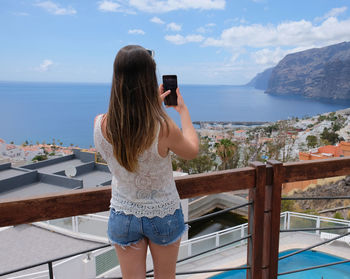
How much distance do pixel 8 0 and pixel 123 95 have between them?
176364 millimetres

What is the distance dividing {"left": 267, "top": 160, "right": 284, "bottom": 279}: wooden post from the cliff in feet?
317

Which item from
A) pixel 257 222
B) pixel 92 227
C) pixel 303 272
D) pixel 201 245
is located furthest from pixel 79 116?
pixel 257 222

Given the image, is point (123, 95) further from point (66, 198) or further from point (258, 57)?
point (258, 57)

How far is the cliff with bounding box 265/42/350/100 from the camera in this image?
290 ft

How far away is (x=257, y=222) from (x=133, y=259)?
65cm

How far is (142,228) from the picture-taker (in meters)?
0.98

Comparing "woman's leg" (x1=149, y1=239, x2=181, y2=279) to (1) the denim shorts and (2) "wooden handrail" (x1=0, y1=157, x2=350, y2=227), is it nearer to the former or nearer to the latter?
(1) the denim shorts


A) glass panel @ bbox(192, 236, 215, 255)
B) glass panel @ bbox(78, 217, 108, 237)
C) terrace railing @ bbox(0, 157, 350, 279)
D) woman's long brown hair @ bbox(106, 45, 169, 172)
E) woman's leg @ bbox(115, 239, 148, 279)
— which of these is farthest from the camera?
glass panel @ bbox(78, 217, 108, 237)

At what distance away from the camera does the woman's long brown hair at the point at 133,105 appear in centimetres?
88

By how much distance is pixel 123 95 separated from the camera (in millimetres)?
881

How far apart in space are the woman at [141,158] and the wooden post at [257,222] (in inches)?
19.8

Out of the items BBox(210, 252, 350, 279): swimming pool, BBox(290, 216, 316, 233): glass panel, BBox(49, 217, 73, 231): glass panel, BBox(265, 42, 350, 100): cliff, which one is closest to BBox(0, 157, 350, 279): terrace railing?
BBox(210, 252, 350, 279): swimming pool

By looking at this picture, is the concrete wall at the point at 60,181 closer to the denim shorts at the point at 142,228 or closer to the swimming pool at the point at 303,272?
the swimming pool at the point at 303,272

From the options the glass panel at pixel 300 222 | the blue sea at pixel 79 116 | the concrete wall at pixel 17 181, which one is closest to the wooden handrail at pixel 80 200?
the glass panel at pixel 300 222
